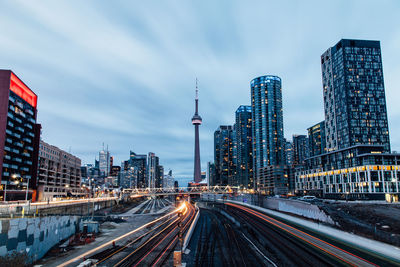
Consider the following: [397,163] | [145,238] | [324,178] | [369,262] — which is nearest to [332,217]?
[369,262]

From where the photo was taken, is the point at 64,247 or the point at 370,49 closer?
the point at 64,247

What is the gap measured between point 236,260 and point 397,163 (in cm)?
11648

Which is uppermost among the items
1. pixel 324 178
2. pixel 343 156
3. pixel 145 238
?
pixel 343 156

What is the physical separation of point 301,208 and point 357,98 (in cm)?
13016

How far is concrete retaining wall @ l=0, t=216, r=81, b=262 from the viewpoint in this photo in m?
29.1

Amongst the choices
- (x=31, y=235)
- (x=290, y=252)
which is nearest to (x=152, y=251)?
(x=31, y=235)

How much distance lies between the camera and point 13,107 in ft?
362

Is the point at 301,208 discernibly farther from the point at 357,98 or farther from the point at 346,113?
the point at 357,98

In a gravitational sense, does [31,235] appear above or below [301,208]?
above

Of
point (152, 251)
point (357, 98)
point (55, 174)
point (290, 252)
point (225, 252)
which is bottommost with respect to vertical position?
point (225, 252)

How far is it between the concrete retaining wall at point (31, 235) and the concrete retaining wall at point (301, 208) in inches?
1853

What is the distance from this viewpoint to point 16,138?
4424 inches

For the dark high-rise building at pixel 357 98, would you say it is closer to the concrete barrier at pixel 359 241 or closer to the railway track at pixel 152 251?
the concrete barrier at pixel 359 241

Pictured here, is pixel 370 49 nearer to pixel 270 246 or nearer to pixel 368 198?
pixel 368 198
